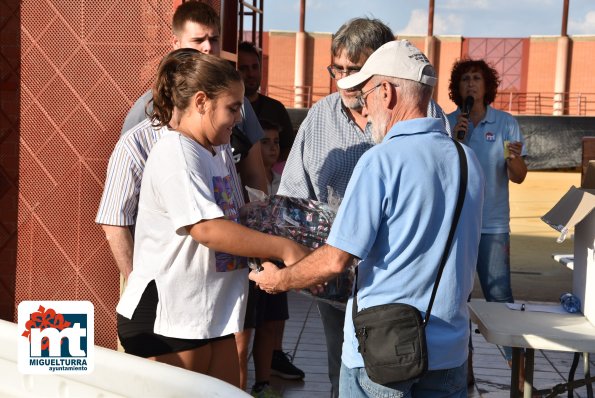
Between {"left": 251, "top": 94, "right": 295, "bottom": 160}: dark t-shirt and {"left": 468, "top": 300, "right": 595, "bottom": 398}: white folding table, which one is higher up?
{"left": 251, "top": 94, "right": 295, "bottom": 160}: dark t-shirt

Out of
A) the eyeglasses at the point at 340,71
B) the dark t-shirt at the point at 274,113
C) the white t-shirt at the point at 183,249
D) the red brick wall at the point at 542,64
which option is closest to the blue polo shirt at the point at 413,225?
the white t-shirt at the point at 183,249

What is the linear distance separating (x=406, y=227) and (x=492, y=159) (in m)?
2.77

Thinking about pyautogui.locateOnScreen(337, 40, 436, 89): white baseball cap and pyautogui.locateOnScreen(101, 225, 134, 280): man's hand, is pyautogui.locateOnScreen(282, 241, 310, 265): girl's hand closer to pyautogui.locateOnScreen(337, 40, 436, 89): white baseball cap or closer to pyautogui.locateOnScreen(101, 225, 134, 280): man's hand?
pyautogui.locateOnScreen(337, 40, 436, 89): white baseball cap

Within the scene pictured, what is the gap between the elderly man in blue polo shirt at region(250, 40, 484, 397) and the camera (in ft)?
6.84

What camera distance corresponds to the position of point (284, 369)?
4.89 m

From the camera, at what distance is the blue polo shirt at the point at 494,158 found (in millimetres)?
4609

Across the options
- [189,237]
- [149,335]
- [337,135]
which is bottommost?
[149,335]

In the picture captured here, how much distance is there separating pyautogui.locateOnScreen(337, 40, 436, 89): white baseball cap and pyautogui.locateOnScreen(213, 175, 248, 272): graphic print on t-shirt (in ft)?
1.41

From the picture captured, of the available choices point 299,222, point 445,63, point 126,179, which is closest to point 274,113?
point 126,179

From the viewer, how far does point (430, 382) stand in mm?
2172

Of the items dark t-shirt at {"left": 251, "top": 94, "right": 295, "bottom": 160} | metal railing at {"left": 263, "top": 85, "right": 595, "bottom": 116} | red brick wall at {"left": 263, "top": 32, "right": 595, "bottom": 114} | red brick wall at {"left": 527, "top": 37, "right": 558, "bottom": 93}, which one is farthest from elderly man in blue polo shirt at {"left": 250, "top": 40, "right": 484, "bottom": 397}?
red brick wall at {"left": 527, "top": 37, "right": 558, "bottom": 93}

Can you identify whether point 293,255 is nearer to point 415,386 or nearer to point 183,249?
point 183,249

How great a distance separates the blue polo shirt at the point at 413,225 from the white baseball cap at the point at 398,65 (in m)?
0.12

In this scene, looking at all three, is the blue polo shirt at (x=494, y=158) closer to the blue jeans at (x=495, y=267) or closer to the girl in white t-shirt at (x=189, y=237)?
the blue jeans at (x=495, y=267)
